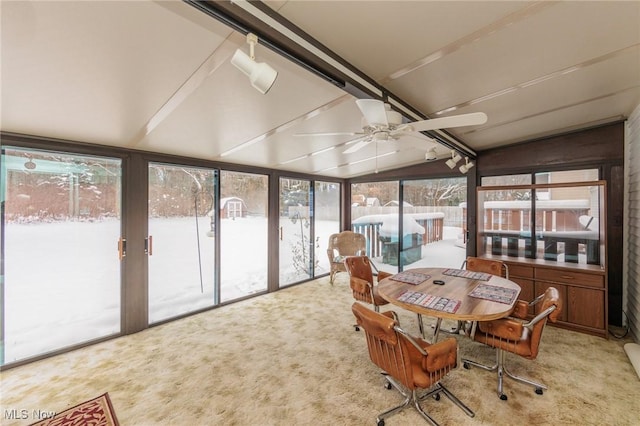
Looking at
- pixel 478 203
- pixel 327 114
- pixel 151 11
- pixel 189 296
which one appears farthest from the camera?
pixel 478 203

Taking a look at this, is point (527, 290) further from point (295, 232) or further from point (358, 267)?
point (295, 232)

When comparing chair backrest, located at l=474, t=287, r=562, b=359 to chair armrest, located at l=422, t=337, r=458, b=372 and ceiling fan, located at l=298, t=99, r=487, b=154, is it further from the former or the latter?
ceiling fan, located at l=298, t=99, r=487, b=154

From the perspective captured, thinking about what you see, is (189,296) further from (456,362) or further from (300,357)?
(456,362)

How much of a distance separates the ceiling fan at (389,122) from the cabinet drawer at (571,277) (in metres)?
2.80

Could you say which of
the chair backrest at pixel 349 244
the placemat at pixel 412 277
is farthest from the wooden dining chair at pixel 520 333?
the chair backrest at pixel 349 244

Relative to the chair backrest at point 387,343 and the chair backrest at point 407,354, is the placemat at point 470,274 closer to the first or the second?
the chair backrest at point 407,354

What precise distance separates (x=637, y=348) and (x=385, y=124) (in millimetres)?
3501

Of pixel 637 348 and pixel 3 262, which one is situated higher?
pixel 3 262

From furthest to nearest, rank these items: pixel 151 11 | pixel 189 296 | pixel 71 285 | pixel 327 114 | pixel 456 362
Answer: pixel 189 296, pixel 71 285, pixel 327 114, pixel 456 362, pixel 151 11

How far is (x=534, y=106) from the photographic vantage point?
280 cm

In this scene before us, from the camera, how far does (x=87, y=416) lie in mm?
1986

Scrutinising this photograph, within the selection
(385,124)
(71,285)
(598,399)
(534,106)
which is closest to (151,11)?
(385,124)

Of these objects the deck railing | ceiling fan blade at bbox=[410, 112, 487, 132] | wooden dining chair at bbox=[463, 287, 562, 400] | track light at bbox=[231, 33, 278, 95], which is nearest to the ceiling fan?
ceiling fan blade at bbox=[410, 112, 487, 132]

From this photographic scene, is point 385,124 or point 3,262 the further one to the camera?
point 3,262
